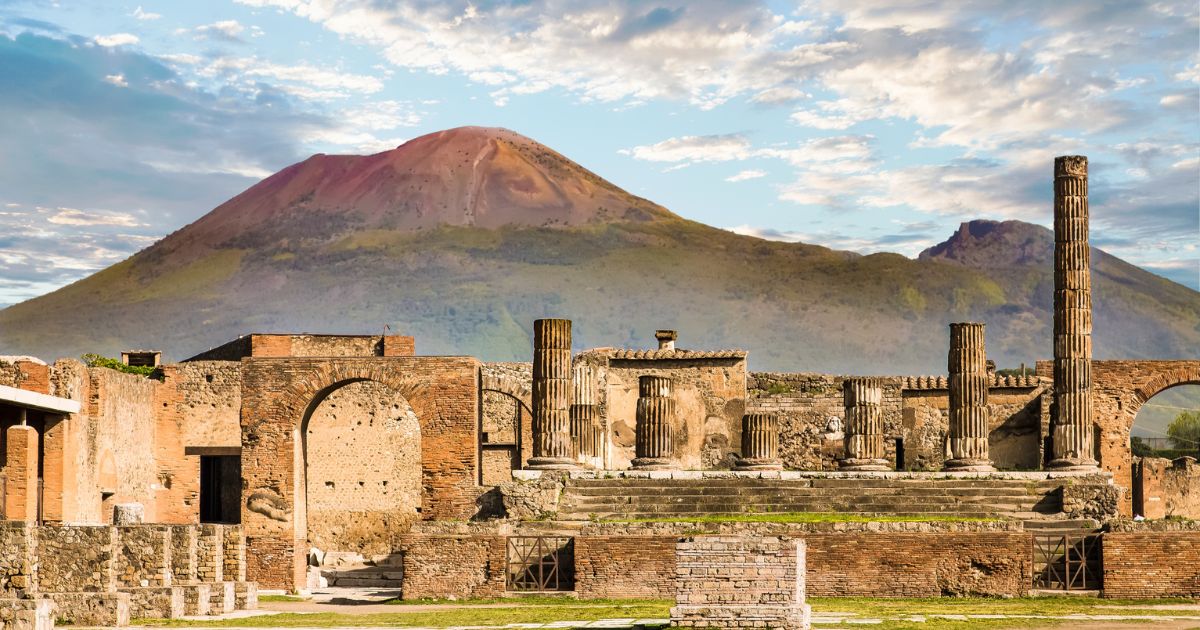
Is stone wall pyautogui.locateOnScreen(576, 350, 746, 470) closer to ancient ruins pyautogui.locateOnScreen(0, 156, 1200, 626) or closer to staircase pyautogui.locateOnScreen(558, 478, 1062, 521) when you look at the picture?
ancient ruins pyautogui.locateOnScreen(0, 156, 1200, 626)

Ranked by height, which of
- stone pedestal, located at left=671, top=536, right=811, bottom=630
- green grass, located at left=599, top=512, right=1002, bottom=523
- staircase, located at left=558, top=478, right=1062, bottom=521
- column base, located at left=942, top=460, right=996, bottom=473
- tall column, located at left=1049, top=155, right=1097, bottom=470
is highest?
tall column, located at left=1049, top=155, right=1097, bottom=470

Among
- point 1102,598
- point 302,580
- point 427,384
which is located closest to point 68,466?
Answer: point 302,580

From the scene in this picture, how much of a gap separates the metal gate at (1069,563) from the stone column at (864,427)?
7356 millimetres

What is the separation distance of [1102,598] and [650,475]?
8305 mm

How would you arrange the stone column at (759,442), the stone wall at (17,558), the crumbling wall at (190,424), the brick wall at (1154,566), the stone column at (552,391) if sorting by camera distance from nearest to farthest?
the stone wall at (17,558) → the brick wall at (1154,566) → the stone column at (552,391) → the stone column at (759,442) → the crumbling wall at (190,424)

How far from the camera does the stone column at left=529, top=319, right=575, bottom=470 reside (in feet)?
107

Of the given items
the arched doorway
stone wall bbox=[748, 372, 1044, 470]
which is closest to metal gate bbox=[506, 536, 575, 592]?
the arched doorway

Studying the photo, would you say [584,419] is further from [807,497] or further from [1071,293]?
[1071,293]

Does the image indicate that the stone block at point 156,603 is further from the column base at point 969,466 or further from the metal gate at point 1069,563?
the column base at point 969,466

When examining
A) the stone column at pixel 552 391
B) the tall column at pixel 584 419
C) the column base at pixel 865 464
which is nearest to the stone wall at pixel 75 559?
the stone column at pixel 552 391

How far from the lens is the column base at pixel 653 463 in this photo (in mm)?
33625

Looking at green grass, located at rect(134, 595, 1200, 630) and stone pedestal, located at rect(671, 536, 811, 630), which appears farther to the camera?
green grass, located at rect(134, 595, 1200, 630)

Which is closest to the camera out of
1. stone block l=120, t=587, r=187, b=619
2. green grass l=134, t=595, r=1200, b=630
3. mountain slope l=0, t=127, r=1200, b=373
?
green grass l=134, t=595, r=1200, b=630

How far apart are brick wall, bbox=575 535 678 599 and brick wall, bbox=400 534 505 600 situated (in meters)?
1.40
